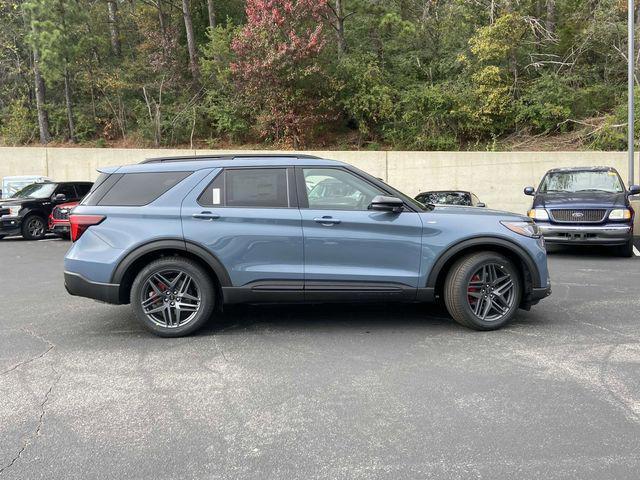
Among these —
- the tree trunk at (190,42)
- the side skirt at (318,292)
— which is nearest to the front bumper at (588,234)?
the side skirt at (318,292)

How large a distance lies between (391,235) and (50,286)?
218 inches

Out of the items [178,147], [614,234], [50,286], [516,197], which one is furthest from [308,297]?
[178,147]

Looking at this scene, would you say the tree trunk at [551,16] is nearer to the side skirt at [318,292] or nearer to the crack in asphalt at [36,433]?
Result: the side skirt at [318,292]

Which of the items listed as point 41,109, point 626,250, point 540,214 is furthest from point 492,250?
point 41,109

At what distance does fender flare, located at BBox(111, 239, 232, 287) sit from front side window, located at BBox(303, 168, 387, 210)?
1104mm

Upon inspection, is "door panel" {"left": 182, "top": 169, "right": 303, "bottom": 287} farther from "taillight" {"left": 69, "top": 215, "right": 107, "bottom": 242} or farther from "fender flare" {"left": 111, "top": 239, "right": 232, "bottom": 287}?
"taillight" {"left": 69, "top": 215, "right": 107, "bottom": 242}

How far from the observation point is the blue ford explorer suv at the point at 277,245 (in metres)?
5.47

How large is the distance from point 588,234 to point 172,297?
8091 mm

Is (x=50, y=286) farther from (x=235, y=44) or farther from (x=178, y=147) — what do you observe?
(x=178, y=147)

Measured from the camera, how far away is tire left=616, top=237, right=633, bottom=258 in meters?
10.6

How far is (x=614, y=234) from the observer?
10234 mm

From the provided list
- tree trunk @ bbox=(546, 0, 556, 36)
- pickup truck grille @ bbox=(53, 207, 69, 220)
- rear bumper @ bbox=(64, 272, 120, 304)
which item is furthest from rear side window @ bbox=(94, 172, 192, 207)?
tree trunk @ bbox=(546, 0, 556, 36)

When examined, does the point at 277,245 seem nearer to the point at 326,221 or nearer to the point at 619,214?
the point at 326,221

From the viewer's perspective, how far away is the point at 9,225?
15094mm
